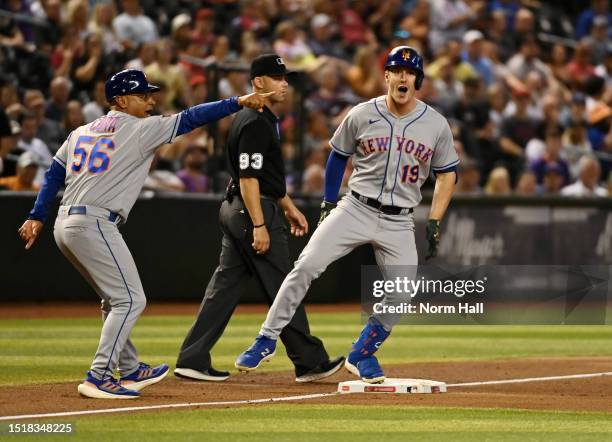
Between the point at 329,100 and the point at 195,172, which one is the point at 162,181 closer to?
the point at 195,172

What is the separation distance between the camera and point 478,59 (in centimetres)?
2078

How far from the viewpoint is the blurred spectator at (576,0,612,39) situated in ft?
77.6

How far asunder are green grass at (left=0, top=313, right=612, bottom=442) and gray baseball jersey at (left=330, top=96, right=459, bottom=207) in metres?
1.50

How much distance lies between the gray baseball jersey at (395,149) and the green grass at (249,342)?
7.04 ft

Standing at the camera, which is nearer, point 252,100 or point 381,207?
point 252,100

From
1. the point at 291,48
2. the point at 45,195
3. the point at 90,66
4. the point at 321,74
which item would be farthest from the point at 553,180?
the point at 45,195

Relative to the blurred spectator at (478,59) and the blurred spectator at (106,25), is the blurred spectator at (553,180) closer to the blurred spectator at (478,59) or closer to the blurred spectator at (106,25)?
the blurred spectator at (478,59)

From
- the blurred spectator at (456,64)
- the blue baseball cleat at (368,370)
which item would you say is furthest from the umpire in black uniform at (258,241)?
the blurred spectator at (456,64)

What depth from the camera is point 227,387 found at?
8.23 m

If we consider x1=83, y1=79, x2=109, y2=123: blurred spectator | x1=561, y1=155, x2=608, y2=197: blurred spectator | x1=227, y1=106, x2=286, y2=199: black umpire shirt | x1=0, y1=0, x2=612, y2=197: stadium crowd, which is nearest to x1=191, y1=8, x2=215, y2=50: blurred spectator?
x1=0, y1=0, x2=612, y2=197: stadium crowd

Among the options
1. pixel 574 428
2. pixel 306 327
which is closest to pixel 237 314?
pixel 306 327

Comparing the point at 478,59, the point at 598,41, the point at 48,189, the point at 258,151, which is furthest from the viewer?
the point at 598,41

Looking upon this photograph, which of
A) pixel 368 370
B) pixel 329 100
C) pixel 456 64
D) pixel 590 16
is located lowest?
pixel 368 370

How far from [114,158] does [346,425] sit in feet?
6.99
